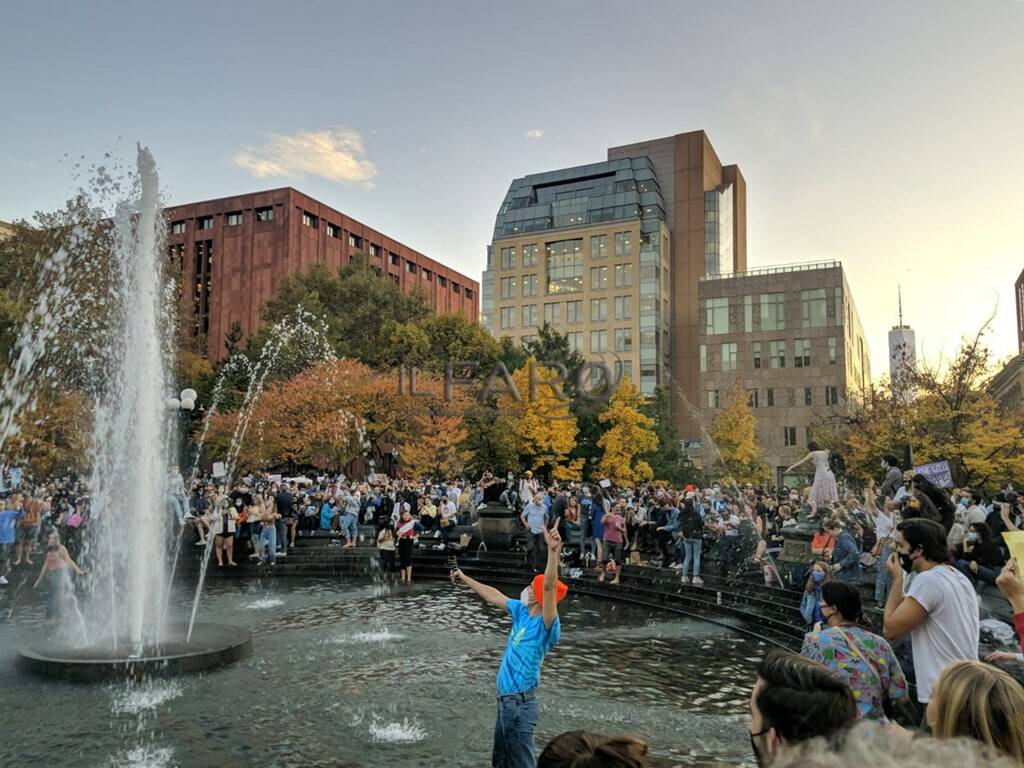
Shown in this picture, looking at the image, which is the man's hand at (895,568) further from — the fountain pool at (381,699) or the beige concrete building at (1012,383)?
the beige concrete building at (1012,383)

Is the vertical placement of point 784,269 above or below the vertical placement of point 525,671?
above

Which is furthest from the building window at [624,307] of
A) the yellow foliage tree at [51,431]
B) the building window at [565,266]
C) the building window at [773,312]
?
the yellow foliage tree at [51,431]

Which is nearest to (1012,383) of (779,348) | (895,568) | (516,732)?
(779,348)

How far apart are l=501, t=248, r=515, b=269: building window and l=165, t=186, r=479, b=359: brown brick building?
14.7m

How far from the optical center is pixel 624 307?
8962 centimetres

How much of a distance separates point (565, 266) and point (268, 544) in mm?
74893

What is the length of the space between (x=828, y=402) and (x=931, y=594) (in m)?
72.6

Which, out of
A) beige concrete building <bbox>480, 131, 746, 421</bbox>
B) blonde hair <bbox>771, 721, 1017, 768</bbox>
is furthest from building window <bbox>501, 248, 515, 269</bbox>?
blonde hair <bbox>771, 721, 1017, 768</bbox>

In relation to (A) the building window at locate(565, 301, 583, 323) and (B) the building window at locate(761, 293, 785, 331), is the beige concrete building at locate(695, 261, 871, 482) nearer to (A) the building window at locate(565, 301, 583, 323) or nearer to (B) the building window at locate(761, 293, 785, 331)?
(B) the building window at locate(761, 293, 785, 331)

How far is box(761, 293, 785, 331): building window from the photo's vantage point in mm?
74750

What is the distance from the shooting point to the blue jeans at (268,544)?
2111 cm

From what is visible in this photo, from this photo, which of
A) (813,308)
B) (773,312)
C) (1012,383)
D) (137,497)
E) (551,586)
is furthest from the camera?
(773,312)

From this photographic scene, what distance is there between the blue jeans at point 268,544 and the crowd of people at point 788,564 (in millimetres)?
40

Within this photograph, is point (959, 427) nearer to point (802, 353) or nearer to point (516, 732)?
point (516, 732)
